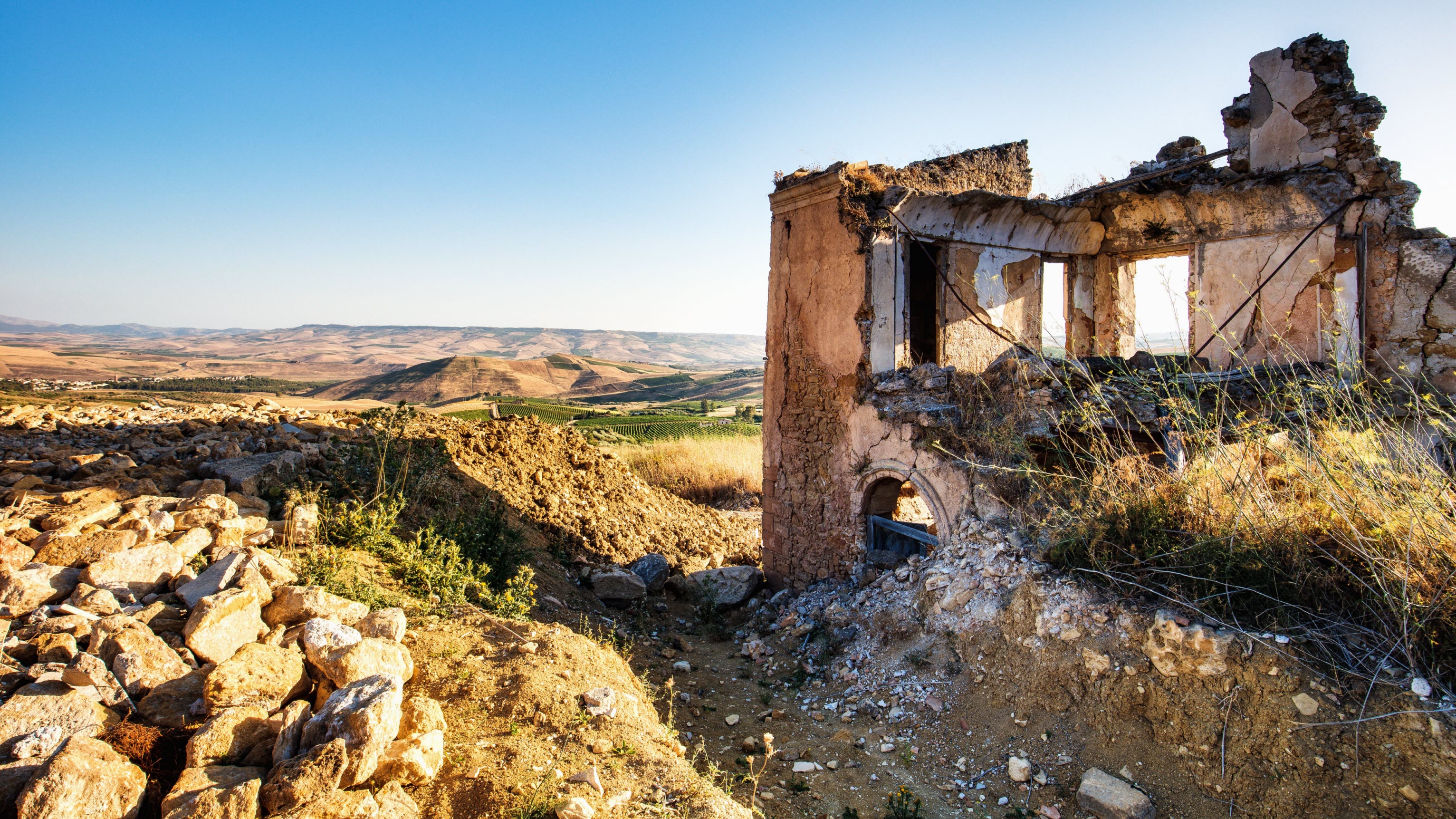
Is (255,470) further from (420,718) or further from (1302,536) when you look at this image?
(1302,536)

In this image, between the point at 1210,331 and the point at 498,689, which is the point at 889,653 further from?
the point at 1210,331

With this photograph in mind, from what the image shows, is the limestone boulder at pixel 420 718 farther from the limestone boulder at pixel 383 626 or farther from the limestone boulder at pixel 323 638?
the limestone boulder at pixel 383 626

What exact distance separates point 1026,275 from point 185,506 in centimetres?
903

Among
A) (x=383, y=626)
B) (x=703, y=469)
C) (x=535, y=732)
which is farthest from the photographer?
(x=703, y=469)

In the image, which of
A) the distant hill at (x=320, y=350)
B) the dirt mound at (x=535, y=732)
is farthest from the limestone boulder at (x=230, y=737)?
the distant hill at (x=320, y=350)

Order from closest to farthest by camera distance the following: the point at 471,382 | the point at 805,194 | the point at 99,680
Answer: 1. the point at 99,680
2. the point at 805,194
3. the point at 471,382

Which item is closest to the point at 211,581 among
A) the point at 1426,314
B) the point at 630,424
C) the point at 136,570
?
the point at 136,570

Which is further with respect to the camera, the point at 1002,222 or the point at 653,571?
the point at 653,571

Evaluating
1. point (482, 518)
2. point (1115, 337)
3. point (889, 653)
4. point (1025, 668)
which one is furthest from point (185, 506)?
point (1115, 337)

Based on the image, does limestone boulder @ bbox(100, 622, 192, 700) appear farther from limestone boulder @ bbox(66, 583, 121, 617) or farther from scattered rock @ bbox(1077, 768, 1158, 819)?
scattered rock @ bbox(1077, 768, 1158, 819)

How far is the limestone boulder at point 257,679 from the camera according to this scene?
2.94 metres

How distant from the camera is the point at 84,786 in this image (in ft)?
7.55

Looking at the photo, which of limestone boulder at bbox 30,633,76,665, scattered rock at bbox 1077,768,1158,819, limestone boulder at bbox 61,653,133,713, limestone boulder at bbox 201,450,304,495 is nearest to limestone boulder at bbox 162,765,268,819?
limestone boulder at bbox 61,653,133,713

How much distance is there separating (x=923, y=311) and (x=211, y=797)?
8.50m
